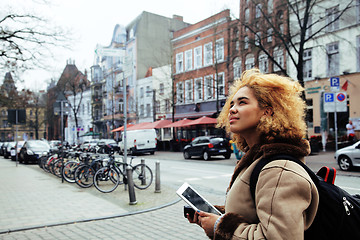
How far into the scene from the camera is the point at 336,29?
2564cm

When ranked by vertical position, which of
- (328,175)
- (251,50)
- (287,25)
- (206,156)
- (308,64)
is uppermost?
(287,25)

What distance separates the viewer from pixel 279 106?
184cm

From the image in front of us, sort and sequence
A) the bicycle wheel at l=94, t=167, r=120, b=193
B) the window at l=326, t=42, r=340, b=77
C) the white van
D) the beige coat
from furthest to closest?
the white van, the window at l=326, t=42, r=340, b=77, the bicycle wheel at l=94, t=167, r=120, b=193, the beige coat

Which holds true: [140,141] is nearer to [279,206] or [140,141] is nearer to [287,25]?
[287,25]

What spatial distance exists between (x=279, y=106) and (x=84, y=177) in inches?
397

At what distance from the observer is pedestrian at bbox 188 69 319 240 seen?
59.1 inches

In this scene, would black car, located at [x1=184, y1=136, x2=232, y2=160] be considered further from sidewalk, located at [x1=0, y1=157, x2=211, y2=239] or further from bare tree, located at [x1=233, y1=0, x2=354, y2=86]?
sidewalk, located at [x1=0, y1=157, x2=211, y2=239]

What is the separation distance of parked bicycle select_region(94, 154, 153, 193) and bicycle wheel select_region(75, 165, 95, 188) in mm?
872

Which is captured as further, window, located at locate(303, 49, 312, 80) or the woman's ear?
window, located at locate(303, 49, 312, 80)

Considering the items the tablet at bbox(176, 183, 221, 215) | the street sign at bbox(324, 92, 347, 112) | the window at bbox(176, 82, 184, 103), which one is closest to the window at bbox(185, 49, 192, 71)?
the window at bbox(176, 82, 184, 103)

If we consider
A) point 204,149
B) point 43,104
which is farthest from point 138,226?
point 43,104

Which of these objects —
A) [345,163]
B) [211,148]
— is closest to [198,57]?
[211,148]

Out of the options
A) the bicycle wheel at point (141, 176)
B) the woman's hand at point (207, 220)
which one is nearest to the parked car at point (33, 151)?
the bicycle wheel at point (141, 176)

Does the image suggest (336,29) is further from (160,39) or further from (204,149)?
(160,39)
